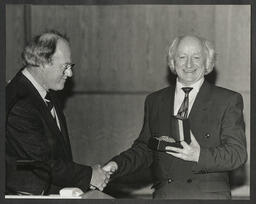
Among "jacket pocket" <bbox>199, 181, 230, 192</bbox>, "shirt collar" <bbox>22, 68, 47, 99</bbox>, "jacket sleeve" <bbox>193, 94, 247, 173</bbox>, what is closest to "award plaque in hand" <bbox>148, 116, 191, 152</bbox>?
"jacket sleeve" <bbox>193, 94, 247, 173</bbox>

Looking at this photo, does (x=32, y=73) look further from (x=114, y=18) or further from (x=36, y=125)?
A: (x=114, y=18)

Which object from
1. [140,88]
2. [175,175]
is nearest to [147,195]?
[140,88]

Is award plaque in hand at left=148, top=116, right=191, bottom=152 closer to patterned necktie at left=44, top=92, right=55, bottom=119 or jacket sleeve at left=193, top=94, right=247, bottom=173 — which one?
jacket sleeve at left=193, top=94, right=247, bottom=173

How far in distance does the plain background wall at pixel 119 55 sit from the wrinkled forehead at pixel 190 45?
960 mm

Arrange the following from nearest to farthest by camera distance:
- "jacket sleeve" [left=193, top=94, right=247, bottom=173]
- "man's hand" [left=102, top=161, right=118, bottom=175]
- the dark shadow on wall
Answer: "jacket sleeve" [left=193, top=94, right=247, bottom=173] → "man's hand" [left=102, top=161, right=118, bottom=175] → the dark shadow on wall

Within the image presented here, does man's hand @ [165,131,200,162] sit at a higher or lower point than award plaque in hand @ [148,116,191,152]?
lower

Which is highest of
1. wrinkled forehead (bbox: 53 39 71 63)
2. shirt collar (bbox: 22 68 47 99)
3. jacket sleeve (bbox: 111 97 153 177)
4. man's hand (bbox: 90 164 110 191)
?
wrinkled forehead (bbox: 53 39 71 63)

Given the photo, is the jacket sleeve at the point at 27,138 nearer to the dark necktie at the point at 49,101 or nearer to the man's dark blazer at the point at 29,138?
the man's dark blazer at the point at 29,138

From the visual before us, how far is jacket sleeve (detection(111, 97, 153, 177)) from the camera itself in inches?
154

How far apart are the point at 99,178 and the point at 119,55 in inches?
53.4

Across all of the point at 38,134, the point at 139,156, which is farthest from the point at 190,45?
the point at 38,134

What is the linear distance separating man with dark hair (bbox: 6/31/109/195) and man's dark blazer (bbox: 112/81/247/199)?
1.79 feet

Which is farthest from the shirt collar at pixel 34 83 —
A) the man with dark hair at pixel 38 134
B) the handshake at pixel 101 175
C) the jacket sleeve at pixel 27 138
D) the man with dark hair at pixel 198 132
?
the man with dark hair at pixel 198 132

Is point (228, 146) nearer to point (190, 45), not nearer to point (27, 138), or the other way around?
point (190, 45)
